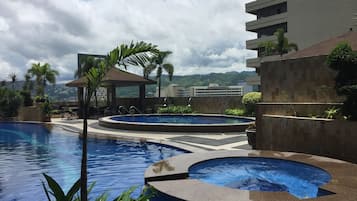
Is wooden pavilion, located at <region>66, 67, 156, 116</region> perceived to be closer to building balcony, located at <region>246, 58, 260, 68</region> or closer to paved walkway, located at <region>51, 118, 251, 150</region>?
paved walkway, located at <region>51, 118, 251, 150</region>

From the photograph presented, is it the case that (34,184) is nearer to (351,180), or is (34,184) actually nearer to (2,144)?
(351,180)

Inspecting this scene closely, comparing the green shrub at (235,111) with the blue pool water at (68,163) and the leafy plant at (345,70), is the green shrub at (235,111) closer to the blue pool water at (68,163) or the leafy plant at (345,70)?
the blue pool water at (68,163)

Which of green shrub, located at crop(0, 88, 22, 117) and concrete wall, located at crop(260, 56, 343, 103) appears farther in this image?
green shrub, located at crop(0, 88, 22, 117)

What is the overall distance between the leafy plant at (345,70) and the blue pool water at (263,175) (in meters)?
2.02

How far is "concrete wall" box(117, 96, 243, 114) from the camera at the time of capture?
27.1 meters

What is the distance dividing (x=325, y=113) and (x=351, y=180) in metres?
3.57

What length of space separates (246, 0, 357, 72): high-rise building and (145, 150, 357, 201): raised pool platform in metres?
38.4

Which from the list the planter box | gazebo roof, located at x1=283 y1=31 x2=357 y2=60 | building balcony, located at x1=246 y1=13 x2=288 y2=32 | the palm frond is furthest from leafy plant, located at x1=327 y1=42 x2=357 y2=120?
building balcony, located at x1=246 y1=13 x2=288 y2=32

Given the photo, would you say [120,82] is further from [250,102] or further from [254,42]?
[254,42]

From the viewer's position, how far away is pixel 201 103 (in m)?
28.9

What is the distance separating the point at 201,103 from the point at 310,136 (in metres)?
19.7

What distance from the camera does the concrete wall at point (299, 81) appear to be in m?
10.2

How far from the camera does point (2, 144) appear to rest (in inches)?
607

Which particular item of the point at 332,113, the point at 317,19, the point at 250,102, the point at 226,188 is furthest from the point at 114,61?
the point at 317,19
